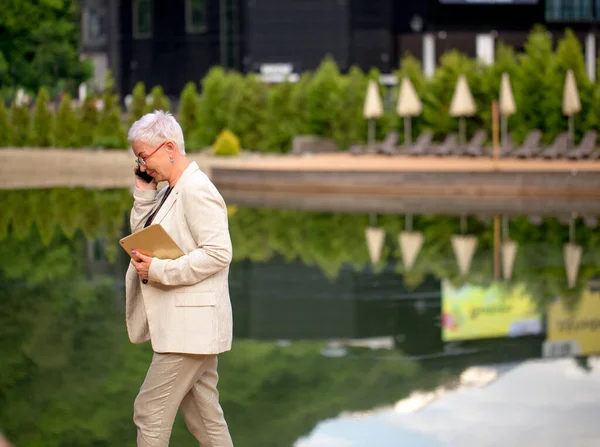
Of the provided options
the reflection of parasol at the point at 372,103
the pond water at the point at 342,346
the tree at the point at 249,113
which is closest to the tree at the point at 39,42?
the tree at the point at 249,113

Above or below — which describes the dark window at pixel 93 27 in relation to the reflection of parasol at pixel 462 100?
above

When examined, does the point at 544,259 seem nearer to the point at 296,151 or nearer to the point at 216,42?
the point at 296,151

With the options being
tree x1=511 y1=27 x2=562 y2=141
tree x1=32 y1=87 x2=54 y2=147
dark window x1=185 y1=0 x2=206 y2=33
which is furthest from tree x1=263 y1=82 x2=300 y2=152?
dark window x1=185 y1=0 x2=206 y2=33

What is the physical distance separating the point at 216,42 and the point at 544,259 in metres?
43.7

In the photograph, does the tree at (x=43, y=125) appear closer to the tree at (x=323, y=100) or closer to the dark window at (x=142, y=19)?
the tree at (x=323, y=100)

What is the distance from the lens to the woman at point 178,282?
16.9ft

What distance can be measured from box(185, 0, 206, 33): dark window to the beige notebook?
5405 cm

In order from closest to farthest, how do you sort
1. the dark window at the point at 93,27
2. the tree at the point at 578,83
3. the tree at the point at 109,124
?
the tree at the point at 578,83 < the tree at the point at 109,124 < the dark window at the point at 93,27

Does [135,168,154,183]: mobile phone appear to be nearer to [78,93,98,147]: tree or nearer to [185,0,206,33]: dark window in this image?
[78,93,98,147]: tree

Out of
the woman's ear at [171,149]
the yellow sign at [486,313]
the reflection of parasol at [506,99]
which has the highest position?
the woman's ear at [171,149]

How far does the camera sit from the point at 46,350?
32.1 ft

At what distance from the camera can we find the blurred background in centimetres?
783

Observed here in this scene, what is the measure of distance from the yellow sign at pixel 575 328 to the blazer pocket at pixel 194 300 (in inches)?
185

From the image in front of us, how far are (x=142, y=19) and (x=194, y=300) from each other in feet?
183
